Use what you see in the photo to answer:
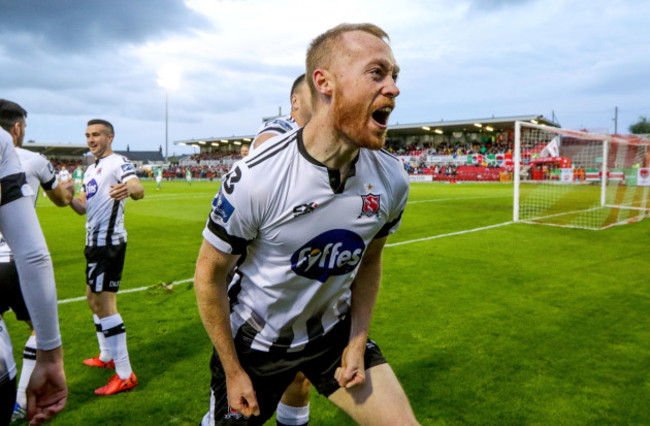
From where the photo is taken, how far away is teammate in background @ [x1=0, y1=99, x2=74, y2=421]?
264 cm

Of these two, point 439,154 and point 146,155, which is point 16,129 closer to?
point 439,154

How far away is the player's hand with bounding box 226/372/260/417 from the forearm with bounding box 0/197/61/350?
73 centimetres

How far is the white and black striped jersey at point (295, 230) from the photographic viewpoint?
1906mm

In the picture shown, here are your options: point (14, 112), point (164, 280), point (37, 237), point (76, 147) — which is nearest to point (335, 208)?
point (37, 237)

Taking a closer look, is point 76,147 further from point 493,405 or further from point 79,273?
point 493,405

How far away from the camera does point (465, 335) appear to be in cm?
532

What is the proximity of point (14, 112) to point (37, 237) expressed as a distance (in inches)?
52.4

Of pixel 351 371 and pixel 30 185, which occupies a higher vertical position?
pixel 30 185

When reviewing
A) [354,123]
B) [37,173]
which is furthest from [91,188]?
[354,123]

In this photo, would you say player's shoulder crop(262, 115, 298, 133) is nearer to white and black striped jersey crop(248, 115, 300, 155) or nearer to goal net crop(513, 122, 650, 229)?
white and black striped jersey crop(248, 115, 300, 155)

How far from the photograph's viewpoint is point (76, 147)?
7212 centimetres

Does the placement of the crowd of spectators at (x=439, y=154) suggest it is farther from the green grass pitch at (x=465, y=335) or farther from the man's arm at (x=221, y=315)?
the man's arm at (x=221, y=315)

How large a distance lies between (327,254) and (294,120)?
1777mm

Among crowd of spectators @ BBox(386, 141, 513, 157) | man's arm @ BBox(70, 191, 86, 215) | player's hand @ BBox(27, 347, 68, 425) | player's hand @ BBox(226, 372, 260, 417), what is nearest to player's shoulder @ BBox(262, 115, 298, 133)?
→ player's hand @ BBox(226, 372, 260, 417)
